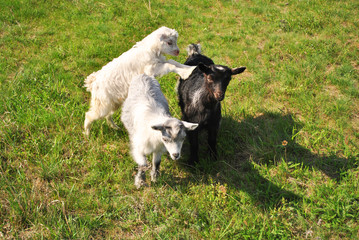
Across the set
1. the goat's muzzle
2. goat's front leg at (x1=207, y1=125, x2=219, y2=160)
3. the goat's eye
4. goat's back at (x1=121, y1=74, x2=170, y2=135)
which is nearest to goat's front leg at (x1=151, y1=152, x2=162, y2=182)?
goat's back at (x1=121, y1=74, x2=170, y2=135)

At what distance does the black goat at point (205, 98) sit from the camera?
3887 mm

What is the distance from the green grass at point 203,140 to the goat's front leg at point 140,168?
0.35 feet

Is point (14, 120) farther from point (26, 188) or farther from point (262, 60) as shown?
point (262, 60)

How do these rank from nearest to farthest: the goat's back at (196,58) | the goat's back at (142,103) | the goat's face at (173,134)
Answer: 1. the goat's face at (173,134)
2. the goat's back at (142,103)
3. the goat's back at (196,58)

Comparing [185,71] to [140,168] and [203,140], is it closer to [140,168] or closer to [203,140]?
[203,140]

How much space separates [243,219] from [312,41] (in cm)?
541

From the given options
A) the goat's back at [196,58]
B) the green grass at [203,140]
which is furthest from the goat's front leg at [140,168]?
the goat's back at [196,58]

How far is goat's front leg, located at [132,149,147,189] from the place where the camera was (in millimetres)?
3861

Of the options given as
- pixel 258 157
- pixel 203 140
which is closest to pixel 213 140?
pixel 203 140

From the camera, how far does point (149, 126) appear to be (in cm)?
375

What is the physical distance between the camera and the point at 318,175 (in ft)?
13.2

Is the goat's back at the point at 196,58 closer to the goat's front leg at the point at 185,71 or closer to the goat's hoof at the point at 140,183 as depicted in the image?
the goat's front leg at the point at 185,71

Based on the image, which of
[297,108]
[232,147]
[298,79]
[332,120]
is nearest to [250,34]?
[298,79]

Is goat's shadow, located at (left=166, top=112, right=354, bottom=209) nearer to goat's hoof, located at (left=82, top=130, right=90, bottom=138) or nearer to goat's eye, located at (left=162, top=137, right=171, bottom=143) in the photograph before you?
goat's eye, located at (left=162, top=137, right=171, bottom=143)
